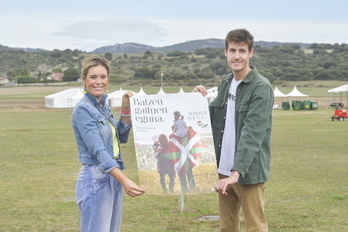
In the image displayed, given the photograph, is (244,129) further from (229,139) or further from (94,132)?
(94,132)

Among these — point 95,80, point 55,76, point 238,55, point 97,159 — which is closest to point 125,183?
point 97,159

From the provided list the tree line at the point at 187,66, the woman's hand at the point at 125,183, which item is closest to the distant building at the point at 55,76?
the tree line at the point at 187,66

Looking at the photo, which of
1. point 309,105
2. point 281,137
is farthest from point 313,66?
point 281,137

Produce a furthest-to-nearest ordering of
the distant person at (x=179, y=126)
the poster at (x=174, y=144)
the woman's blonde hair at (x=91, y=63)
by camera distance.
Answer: the distant person at (x=179, y=126) < the poster at (x=174, y=144) < the woman's blonde hair at (x=91, y=63)

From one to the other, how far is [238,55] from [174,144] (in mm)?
795

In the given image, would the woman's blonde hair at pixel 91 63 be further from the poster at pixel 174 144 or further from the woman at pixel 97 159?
the poster at pixel 174 144

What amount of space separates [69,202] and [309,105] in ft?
146

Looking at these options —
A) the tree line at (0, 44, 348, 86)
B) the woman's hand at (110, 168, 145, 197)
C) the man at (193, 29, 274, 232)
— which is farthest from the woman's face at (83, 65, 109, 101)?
the tree line at (0, 44, 348, 86)

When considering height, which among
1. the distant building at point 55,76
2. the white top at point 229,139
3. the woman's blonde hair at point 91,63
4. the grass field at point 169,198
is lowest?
the grass field at point 169,198

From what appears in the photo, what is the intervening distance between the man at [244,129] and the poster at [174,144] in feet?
0.49

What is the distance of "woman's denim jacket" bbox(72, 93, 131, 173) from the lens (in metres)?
3.64

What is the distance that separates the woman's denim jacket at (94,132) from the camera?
12.0 ft

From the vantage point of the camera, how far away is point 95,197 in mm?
3738

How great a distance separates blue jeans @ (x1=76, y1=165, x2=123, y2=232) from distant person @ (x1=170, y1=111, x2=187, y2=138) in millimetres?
700
